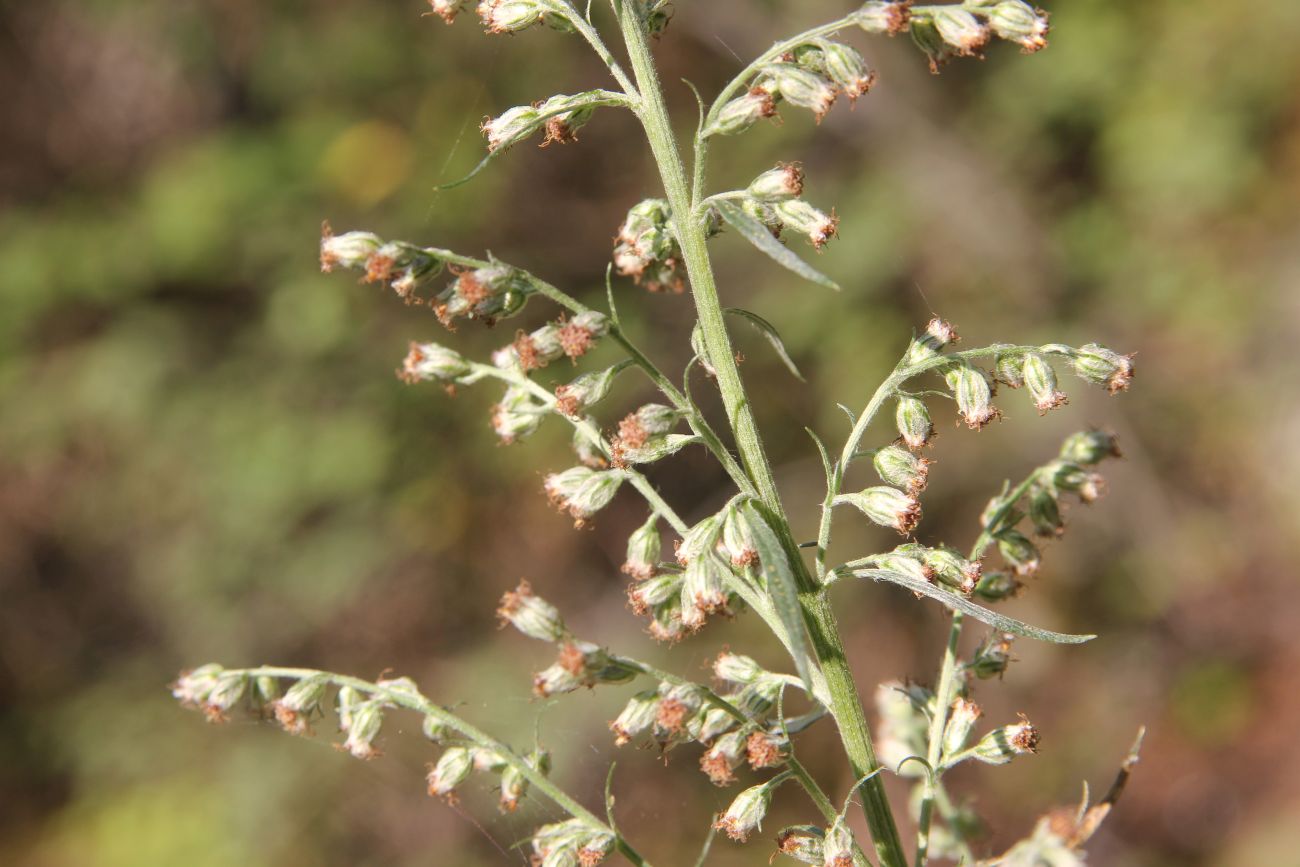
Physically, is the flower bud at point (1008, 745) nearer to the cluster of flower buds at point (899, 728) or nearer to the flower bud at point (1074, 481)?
the cluster of flower buds at point (899, 728)

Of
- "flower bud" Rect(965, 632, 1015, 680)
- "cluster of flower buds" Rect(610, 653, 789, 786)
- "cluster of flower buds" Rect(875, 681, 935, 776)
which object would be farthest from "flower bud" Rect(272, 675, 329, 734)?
"flower bud" Rect(965, 632, 1015, 680)

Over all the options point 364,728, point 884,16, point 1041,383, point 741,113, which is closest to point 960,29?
point 884,16

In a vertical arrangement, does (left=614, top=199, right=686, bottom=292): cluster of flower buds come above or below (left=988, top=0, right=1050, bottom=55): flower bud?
below

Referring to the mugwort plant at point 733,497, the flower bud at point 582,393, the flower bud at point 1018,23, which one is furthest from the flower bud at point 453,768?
the flower bud at point 1018,23

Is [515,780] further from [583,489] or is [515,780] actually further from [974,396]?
[974,396]

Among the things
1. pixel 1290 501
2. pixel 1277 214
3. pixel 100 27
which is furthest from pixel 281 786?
pixel 1277 214

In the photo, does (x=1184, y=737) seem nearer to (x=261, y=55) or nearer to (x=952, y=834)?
(x=952, y=834)

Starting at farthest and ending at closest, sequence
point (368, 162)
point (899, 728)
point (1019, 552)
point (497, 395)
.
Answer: point (368, 162)
point (497, 395)
point (899, 728)
point (1019, 552)

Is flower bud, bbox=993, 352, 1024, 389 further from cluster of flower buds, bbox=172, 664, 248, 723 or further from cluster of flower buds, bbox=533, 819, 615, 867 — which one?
cluster of flower buds, bbox=172, 664, 248, 723
